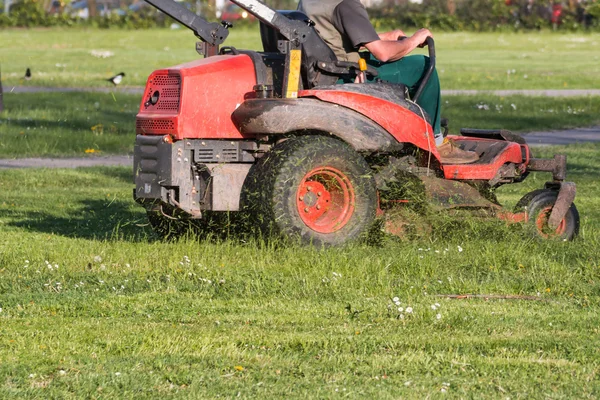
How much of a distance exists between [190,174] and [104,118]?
10.7 m

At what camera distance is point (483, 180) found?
8102 millimetres

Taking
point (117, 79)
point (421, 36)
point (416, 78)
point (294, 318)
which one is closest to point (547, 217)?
point (416, 78)

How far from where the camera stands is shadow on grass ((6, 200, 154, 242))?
864 centimetres

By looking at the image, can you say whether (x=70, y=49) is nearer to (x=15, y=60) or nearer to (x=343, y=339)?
(x=15, y=60)

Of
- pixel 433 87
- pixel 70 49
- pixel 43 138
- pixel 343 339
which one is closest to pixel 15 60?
pixel 70 49

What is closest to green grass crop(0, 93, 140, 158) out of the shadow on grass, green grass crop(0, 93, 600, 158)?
green grass crop(0, 93, 600, 158)

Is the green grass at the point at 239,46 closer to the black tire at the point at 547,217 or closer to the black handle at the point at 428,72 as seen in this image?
the black tire at the point at 547,217

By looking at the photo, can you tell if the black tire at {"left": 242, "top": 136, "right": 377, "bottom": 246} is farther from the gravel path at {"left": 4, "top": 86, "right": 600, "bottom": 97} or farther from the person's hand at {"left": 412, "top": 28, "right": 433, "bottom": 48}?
the gravel path at {"left": 4, "top": 86, "right": 600, "bottom": 97}

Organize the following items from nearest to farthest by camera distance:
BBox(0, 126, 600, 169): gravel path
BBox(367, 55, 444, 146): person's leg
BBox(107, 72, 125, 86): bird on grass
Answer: BBox(367, 55, 444, 146): person's leg → BBox(0, 126, 600, 169): gravel path → BBox(107, 72, 125, 86): bird on grass

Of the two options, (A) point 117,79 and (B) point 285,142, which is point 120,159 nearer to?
(B) point 285,142

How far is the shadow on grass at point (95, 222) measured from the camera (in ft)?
28.3

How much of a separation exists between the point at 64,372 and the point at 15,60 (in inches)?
1083

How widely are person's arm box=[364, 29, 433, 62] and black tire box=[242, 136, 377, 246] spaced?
2.23ft

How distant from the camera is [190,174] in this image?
7293mm
